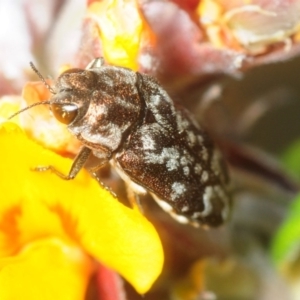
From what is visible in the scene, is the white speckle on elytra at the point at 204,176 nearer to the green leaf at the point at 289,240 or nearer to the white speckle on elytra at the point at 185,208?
the white speckle on elytra at the point at 185,208

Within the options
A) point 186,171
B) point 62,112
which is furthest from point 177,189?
point 62,112

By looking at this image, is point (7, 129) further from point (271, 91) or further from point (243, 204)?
point (271, 91)

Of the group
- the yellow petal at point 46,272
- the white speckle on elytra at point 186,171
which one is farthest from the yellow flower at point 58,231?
the white speckle on elytra at point 186,171

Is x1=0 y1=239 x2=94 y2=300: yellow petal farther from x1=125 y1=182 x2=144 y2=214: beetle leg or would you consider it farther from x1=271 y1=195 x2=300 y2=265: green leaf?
x1=271 y1=195 x2=300 y2=265: green leaf

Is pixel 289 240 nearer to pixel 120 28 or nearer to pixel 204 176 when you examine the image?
pixel 204 176

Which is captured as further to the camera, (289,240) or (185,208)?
(289,240)

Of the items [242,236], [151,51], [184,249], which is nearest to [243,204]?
[242,236]

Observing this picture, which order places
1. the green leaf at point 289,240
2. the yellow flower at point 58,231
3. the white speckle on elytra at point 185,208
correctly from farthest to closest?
the green leaf at point 289,240 → the white speckle on elytra at point 185,208 → the yellow flower at point 58,231

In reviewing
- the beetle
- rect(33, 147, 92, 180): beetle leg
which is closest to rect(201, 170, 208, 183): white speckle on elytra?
the beetle
